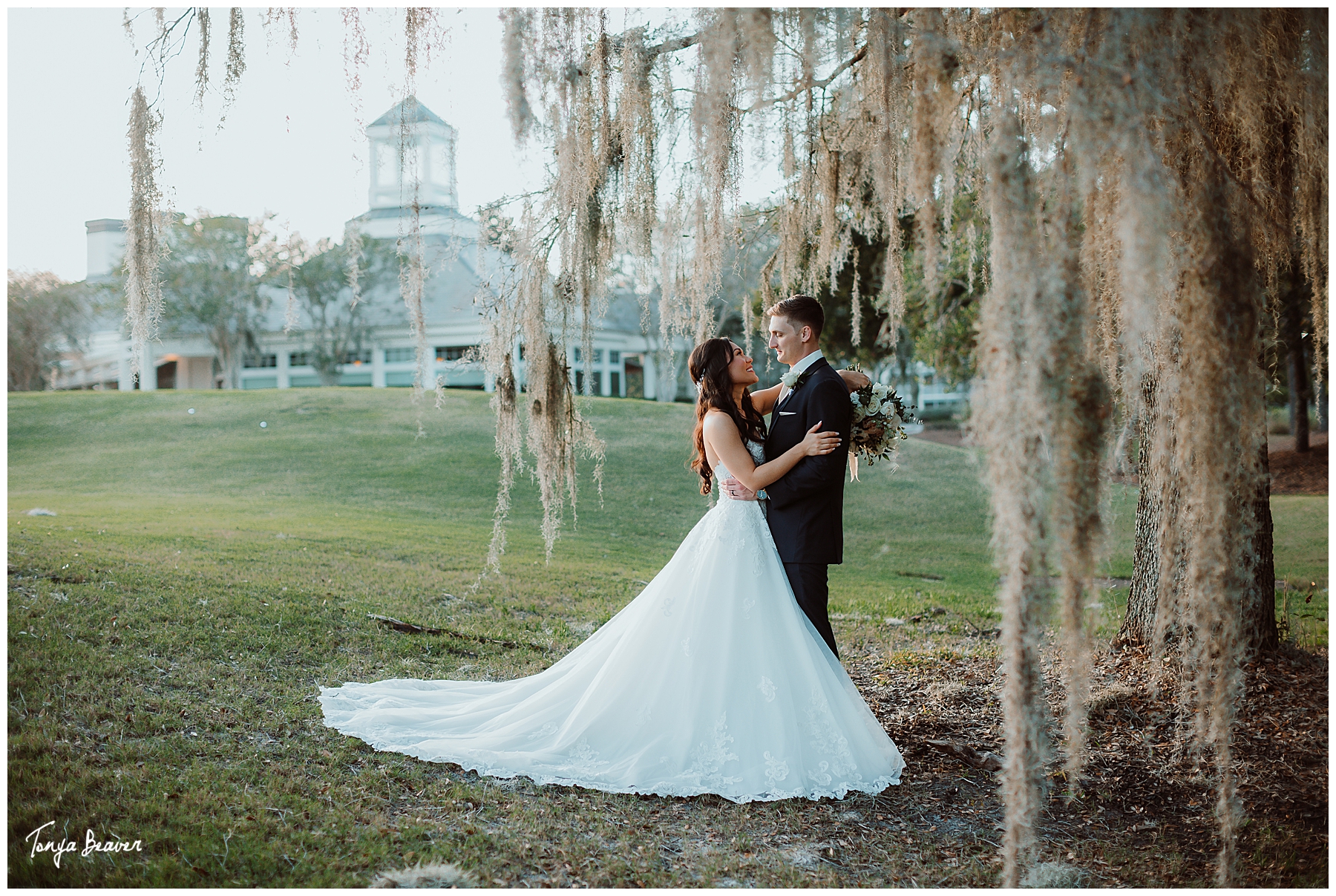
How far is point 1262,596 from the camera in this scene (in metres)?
4.57

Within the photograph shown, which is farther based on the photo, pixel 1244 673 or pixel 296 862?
pixel 1244 673

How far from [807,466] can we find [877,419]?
1.25 ft

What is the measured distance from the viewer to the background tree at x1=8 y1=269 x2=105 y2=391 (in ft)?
69.2

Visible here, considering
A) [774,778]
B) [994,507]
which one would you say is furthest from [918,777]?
[994,507]

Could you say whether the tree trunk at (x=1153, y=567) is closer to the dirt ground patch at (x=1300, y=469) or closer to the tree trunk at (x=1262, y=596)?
the tree trunk at (x=1262, y=596)

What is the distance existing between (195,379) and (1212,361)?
28.3 meters

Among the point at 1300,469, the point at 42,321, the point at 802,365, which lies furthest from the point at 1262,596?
the point at 42,321

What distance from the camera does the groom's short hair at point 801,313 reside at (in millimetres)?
3695

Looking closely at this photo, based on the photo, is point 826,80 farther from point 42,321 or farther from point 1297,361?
point 42,321

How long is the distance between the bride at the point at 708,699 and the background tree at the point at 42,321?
22.3 meters

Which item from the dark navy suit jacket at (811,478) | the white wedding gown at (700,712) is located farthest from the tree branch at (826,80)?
the white wedding gown at (700,712)

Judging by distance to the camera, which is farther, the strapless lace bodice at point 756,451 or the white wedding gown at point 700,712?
the strapless lace bodice at point 756,451

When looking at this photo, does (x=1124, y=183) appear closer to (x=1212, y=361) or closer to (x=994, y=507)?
(x=1212, y=361)

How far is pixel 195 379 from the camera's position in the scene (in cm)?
2594
